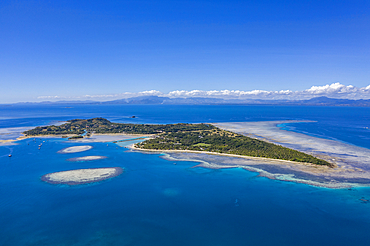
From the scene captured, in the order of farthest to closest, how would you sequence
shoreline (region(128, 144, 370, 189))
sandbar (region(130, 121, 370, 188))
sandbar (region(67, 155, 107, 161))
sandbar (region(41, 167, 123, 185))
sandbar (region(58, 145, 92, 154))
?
sandbar (region(58, 145, 92, 154))
sandbar (region(67, 155, 107, 161))
sandbar (region(130, 121, 370, 188))
sandbar (region(41, 167, 123, 185))
shoreline (region(128, 144, 370, 189))

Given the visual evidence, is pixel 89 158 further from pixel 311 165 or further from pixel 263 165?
pixel 311 165

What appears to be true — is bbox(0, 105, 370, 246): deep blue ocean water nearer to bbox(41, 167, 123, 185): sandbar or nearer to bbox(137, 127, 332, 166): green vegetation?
bbox(41, 167, 123, 185): sandbar

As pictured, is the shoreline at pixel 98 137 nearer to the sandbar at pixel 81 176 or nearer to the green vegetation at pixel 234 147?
the green vegetation at pixel 234 147

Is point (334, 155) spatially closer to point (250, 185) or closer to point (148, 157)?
point (250, 185)

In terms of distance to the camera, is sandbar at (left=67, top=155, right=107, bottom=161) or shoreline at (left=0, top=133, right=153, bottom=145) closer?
sandbar at (left=67, top=155, right=107, bottom=161)

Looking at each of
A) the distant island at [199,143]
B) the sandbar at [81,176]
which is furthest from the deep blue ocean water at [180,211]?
the distant island at [199,143]

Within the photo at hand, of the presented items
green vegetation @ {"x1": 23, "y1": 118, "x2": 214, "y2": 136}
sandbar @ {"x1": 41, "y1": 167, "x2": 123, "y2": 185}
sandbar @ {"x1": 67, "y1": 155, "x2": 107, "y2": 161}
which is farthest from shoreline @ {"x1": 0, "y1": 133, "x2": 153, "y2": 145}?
sandbar @ {"x1": 41, "y1": 167, "x2": 123, "y2": 185}

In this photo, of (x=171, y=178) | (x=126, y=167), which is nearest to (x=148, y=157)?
(x=126, y=167)

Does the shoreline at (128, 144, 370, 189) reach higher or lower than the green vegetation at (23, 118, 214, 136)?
lower

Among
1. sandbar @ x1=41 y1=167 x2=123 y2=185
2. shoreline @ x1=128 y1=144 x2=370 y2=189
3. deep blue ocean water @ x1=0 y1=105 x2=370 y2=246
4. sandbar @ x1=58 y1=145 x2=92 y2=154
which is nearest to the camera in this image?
deep blue ocean water @ x1=0 y1=105 x2=370 y2=246
